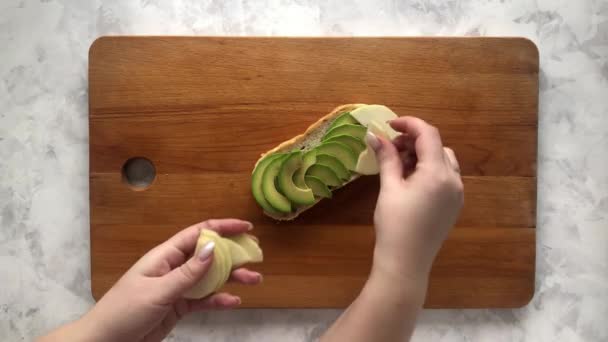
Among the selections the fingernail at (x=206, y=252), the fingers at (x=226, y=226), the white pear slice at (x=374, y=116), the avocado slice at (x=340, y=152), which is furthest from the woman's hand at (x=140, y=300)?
the white pear slice at (x=374, y=116)

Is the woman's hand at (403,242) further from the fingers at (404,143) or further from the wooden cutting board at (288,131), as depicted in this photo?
the wooden cutting board at (288,131)

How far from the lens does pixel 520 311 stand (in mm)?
2246

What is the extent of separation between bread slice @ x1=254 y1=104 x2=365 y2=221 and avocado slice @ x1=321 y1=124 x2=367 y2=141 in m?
0.06

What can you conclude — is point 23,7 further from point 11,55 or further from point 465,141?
point 465,141

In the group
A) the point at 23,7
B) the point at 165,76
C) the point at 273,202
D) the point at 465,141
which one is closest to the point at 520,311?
the point at 465,141

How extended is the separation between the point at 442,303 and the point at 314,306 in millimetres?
569

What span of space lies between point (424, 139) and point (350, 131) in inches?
16.9

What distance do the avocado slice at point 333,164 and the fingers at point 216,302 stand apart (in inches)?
25.2

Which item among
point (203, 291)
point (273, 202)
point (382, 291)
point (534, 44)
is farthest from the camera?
point (534, 44)

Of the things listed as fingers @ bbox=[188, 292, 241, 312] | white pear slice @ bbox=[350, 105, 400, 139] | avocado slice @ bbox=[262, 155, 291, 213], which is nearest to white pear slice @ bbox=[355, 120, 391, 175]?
white pear slice @ bbox=[350, 105, 400, 139]

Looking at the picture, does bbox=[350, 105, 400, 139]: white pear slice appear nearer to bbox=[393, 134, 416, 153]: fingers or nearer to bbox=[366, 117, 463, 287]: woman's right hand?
bbox=[393, 134, 416, 153]: fingers

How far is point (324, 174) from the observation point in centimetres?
204

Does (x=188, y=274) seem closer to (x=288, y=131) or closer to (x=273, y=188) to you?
(x=273, y=188)

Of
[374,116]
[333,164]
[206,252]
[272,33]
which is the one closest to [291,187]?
[333,164]
